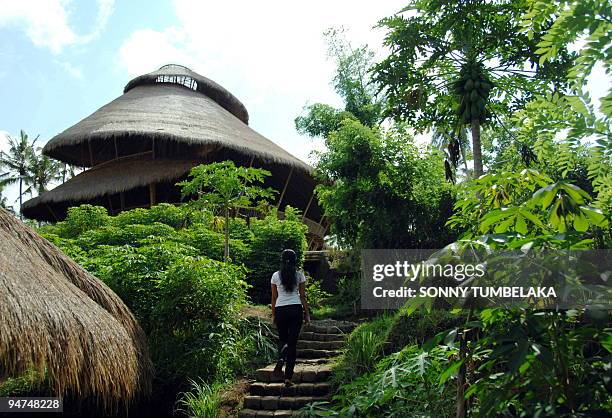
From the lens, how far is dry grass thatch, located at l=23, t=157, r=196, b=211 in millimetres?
14573

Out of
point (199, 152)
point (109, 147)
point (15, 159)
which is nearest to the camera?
point (199, 152)

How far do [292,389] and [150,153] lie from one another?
12.0 meters

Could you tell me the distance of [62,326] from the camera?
4527 mm

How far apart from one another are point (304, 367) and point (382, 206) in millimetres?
3721

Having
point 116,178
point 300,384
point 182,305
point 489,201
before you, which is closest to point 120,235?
point 182,305

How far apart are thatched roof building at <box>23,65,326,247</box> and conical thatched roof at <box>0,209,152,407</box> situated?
30.4ft

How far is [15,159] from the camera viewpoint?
3638cm

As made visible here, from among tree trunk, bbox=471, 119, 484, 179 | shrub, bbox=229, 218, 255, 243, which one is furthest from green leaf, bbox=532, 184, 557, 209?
shrub, bbox=229, 218, 255, 243

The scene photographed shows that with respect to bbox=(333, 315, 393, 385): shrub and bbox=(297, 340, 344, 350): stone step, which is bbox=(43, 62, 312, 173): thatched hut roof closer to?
bbox=(297, 340, 344, 350): stone step

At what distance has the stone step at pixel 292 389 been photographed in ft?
17.8

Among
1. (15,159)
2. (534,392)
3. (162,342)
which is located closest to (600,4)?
(534,392)

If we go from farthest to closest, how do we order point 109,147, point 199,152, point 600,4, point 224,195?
point 109,147 < point 199,152 < point 224,195 < point 600,4

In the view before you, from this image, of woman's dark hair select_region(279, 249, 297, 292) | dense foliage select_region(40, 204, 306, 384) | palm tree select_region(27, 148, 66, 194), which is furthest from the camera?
palm tree select_region(27, 148, 66, 194)

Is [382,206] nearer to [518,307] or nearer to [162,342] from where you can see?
[162,342]
